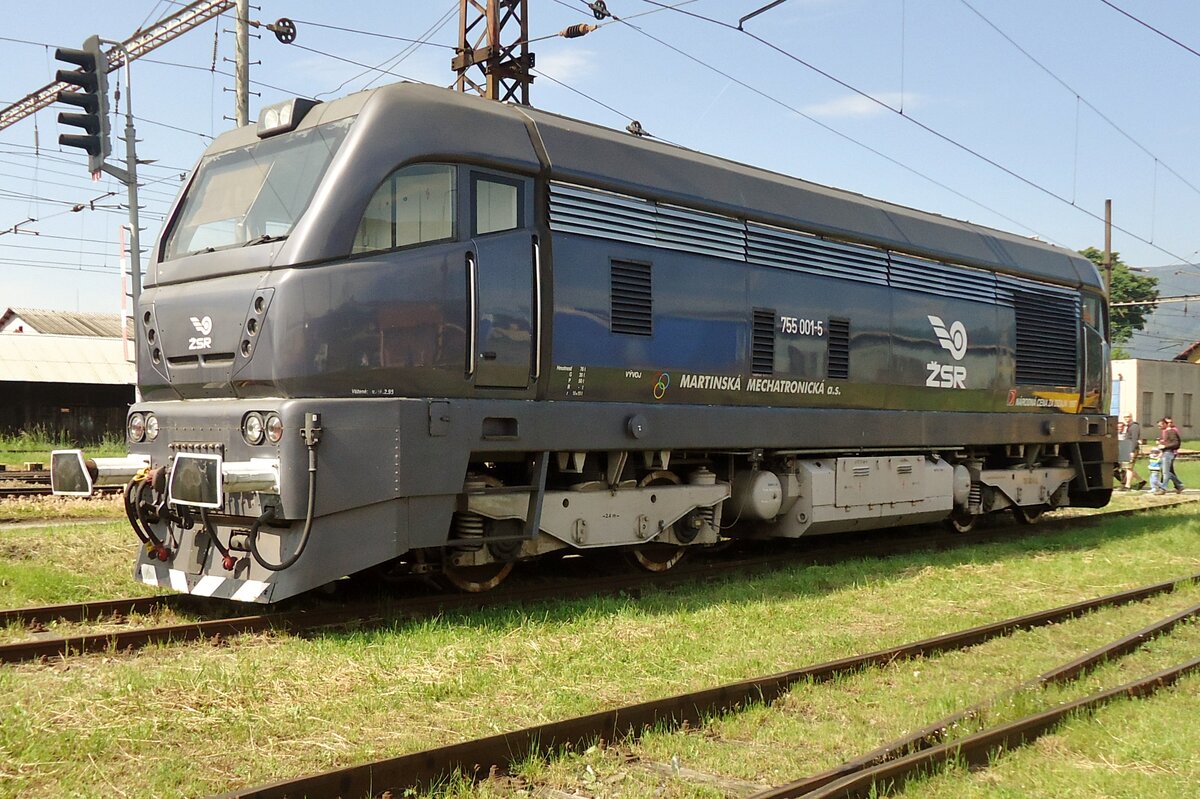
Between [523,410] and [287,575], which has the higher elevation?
[523,410]

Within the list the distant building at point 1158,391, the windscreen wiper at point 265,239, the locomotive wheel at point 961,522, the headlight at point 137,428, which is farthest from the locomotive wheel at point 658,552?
the distant building at point 1158,391

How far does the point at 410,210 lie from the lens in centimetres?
750

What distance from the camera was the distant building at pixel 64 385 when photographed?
96.1 ft

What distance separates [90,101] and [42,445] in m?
17.2

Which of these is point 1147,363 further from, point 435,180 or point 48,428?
point 435,180

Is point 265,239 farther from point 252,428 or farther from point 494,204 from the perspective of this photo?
point 494,204

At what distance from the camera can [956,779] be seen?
16.1ft

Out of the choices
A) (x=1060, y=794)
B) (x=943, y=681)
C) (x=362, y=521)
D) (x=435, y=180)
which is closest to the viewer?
(x=1060, y=794)

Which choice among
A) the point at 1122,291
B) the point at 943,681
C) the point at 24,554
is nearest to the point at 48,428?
the point at 24,554

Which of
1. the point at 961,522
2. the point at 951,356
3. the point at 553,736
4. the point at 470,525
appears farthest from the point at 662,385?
the point at 961,522

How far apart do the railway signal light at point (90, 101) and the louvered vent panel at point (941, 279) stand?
10.4 meters

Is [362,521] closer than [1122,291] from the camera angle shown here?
Yes

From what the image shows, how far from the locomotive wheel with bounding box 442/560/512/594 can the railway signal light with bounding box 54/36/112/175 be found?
9.01 m

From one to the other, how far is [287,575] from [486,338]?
2.17m
